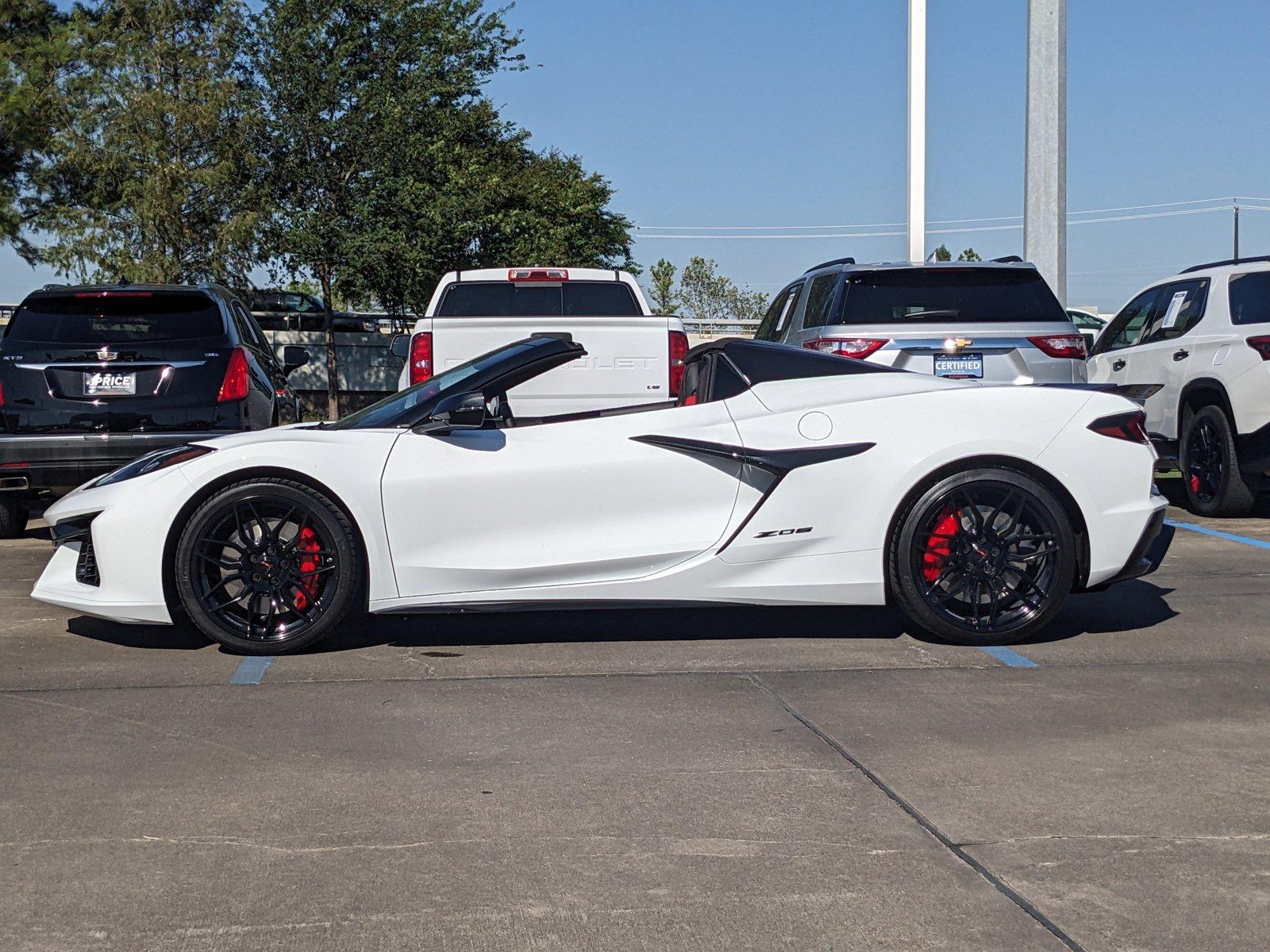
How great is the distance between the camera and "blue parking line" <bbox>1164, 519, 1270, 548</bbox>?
934cm

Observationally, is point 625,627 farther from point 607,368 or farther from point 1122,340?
point 1122,340

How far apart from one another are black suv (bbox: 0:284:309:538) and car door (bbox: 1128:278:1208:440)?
6.79m

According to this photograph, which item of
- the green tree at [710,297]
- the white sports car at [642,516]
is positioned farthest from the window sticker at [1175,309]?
the green tree at [710,297]

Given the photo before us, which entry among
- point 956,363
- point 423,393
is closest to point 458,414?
point 423,393

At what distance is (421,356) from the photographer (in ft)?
31.9

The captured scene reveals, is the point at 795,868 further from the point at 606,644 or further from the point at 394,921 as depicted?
the point at 606,644

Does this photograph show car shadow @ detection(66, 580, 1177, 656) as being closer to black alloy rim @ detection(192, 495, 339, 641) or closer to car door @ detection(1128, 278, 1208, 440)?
black alloy rim @ detection(192, 495, 339, 641)

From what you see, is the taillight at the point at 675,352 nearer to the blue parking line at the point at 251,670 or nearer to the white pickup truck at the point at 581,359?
the white pickup truck at the point at 581,359

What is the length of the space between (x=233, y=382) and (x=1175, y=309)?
7.09 metres

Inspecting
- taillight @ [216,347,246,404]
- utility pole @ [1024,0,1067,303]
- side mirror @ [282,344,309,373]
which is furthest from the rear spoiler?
utility pole @ [1024,0,1067,303]

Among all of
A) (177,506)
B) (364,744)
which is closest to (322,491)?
(177,506)

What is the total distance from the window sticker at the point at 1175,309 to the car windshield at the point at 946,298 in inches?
61.3

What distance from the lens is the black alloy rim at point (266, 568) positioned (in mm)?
5941

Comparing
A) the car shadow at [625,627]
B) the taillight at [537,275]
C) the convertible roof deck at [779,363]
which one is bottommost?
the car shadow at [625,627]
